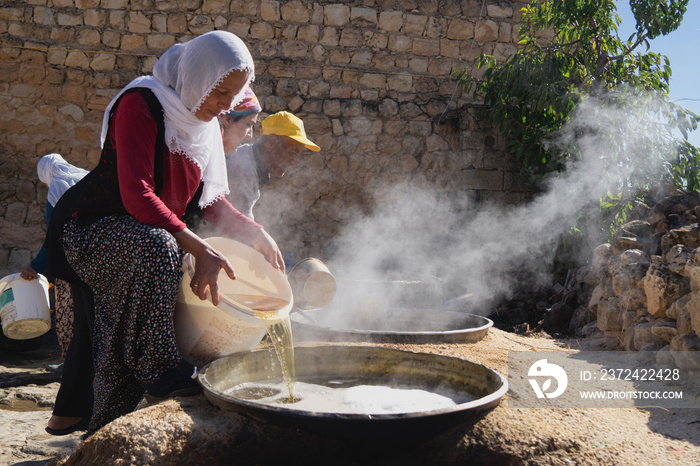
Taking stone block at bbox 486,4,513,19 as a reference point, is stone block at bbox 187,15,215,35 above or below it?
below

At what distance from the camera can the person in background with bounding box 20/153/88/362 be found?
9.35 ft

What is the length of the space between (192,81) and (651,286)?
3.14m

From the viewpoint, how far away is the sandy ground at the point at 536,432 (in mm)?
1851

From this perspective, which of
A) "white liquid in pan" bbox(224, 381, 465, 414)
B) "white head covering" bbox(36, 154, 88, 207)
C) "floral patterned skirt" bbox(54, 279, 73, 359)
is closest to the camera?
"white liquid in pan" bbox(224, 381, 465, 414)

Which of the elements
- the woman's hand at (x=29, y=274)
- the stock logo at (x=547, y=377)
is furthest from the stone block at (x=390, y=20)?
the woman's hand at (x=29, y=274)

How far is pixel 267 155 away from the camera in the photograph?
3809 millimetres

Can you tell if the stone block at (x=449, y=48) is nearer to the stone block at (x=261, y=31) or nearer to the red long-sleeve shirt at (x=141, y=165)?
the stone block at (x=261, y=31)

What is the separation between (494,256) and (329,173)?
2.05m

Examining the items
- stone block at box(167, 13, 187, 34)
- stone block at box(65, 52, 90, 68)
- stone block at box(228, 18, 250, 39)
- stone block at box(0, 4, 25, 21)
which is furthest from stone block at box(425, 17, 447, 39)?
stone block at box(0, 4, 25, 21)

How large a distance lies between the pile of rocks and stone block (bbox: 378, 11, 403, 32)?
3217 millimetres

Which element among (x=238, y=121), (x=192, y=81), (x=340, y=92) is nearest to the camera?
(x=192, y=81)

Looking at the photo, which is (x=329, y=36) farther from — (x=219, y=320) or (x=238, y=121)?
(x=219, y=320)

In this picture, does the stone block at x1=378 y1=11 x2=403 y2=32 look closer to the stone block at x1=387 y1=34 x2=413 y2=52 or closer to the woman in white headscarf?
the stone block at x1=387 y1=34 x2=413 y2=52

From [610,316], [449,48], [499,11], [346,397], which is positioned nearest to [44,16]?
[449,48]
